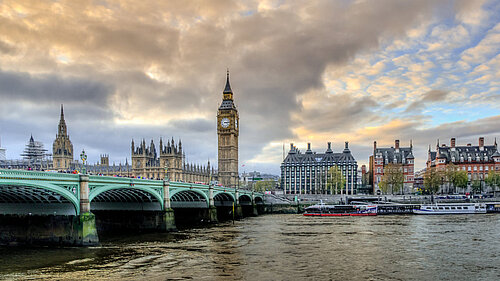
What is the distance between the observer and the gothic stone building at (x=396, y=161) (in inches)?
5748

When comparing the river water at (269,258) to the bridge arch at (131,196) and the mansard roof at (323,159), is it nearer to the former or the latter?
the bridge arch at (131,196)

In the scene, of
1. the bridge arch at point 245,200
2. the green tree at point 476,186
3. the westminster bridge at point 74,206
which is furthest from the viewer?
the green tree at point 476,186

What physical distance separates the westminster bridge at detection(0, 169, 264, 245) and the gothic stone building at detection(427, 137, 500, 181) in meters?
104

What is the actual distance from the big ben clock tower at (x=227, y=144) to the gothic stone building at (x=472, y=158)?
78190 mm

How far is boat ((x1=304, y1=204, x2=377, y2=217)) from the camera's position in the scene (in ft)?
301

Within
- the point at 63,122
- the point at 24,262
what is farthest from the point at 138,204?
the point at 63,122

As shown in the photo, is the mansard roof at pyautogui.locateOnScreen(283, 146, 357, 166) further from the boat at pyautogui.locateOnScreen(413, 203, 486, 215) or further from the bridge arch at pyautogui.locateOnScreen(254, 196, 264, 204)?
the boat at pyautogui.locateOnScreen(413, 203, 486, 215)

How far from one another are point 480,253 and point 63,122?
616 feet

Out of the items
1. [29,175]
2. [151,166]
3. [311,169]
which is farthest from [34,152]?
[29,175]

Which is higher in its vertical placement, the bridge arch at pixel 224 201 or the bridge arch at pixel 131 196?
the bridge arch at pixel 131 196

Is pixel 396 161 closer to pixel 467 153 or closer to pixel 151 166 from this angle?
pixel 467 153

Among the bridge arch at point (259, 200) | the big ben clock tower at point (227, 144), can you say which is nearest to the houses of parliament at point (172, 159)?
the big ben clock tower at point (227, 144)

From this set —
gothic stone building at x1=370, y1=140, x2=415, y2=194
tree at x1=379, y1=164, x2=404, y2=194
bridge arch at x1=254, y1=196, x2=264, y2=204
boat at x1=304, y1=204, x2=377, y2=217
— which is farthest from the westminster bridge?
gothic stone building at x1=370, y1=140, x2=415, y2=194

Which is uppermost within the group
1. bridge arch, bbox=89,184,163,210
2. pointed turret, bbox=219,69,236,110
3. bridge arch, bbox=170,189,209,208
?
pointed turret, bbox=219,69,236,110
